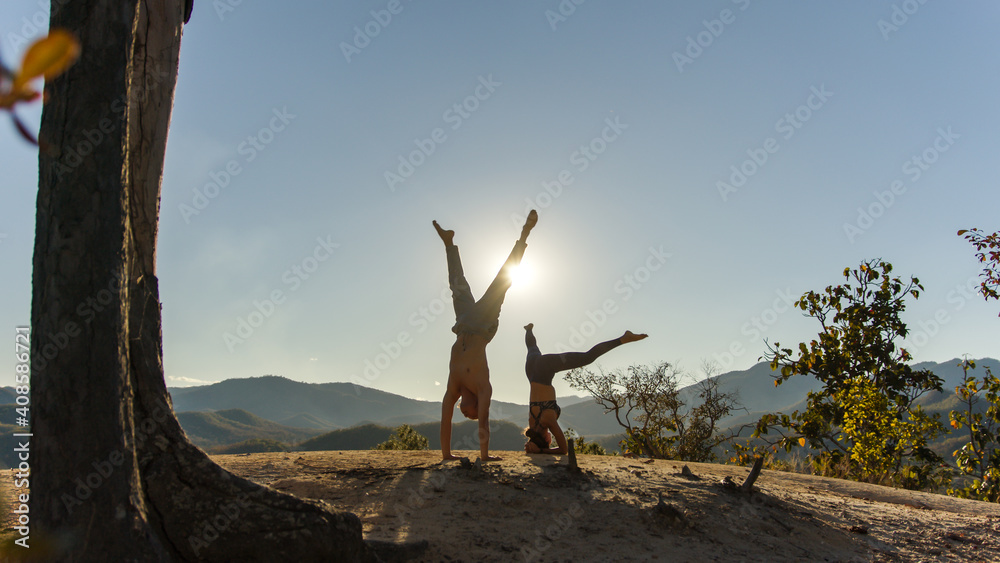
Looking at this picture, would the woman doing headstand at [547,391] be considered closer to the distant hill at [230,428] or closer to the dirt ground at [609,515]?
the dirt ground at [609,515]

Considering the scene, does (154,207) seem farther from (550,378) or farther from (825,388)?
(825,388)

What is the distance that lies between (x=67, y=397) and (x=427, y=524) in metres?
2.78

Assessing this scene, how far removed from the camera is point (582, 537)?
14.6 ft

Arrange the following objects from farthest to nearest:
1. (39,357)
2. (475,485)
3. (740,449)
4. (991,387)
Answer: (740,449) < (991,387) < (475,485) < (39,357)

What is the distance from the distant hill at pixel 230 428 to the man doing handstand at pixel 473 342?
81110mm

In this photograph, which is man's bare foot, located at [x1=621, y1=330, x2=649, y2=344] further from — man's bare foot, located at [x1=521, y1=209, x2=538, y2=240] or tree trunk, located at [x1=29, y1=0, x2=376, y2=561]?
tree trunk, located at [x1=29, y1=0, x2=376, y2=561]

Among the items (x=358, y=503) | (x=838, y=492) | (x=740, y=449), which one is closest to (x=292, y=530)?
(x=358, y=503)

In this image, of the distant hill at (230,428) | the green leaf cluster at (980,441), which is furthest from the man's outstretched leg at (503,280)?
the distant hill at (230,428)

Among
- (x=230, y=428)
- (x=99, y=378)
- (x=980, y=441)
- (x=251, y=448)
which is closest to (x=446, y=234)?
(x=99, y=378)

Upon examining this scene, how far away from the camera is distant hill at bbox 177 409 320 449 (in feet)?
282

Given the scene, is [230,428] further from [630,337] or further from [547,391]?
[630,337]

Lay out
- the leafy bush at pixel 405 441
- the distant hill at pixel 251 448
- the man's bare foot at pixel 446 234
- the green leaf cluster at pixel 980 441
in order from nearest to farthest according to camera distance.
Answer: the man's bare foot at pixel 446 234
the green leaf cluster at pixel 980 441
the distant hill at pixel 251 448
the leafy bush at pixel 405 441

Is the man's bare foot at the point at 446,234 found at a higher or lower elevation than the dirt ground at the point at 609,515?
higher

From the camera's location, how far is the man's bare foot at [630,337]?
24.3 feet
